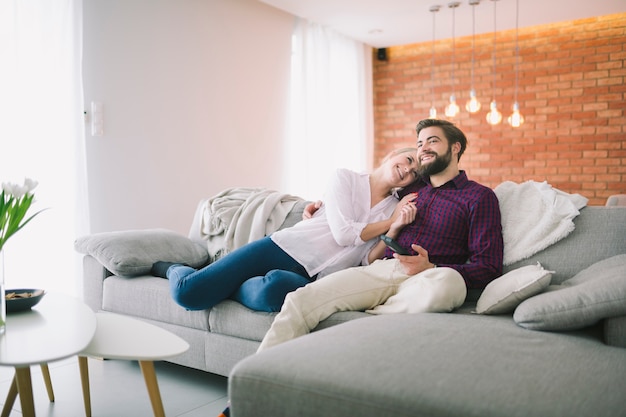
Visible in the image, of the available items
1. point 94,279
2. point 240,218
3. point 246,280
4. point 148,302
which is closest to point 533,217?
point 246,280

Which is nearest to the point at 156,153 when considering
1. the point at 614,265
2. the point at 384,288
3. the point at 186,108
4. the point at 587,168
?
the point at 186,108

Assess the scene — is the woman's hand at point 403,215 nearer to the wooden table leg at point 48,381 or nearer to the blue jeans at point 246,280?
the blue jeans at point 246,280

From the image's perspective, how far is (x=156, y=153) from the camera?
4.57m

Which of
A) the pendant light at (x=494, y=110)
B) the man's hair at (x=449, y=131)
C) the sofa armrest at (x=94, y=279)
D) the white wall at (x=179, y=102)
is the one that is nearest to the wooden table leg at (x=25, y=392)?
the sofa armrest at (x=94, y=279)

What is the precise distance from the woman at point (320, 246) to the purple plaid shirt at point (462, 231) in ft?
0.45

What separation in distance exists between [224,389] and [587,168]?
501cm

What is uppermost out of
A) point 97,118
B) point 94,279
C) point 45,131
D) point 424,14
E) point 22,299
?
point 424,14

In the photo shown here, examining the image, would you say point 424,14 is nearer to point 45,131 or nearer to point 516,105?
point 516,105

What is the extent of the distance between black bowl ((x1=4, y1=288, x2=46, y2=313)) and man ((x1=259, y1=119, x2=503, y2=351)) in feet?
2.68

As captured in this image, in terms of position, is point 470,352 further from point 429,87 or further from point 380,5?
point 429,87

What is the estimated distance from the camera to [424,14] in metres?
5.78

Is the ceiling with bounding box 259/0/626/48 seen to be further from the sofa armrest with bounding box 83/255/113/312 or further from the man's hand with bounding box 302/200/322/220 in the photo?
the sofa armrest with bounding box 83/255/113/312

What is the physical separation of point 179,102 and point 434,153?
2860 mm

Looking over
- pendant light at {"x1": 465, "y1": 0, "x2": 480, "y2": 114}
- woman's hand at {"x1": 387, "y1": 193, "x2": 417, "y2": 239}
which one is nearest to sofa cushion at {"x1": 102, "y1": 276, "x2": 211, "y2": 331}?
woman's hand at {"x1": 387, "y1": 193, "x2": 417, "y2": 239}
